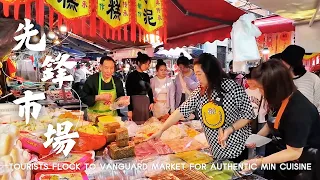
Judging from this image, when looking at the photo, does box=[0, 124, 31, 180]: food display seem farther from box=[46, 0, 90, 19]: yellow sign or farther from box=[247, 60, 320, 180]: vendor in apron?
box=[247, 60, 320, 180]: vendor in apron

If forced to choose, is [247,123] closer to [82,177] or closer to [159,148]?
[159,148]

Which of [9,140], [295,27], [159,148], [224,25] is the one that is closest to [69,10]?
[9,140]

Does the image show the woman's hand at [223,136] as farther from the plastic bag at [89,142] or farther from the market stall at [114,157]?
the plastic bag at [89,142]

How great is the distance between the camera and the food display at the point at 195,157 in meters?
1.79

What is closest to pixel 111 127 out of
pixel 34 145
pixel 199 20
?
pixel 34 145

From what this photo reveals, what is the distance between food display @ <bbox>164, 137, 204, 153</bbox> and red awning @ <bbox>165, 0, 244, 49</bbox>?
176 centimetres

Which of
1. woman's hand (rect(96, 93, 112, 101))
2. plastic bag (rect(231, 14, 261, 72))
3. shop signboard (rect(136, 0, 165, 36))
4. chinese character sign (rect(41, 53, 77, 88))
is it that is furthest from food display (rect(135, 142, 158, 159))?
plastic bag (rect(231, 14, 261, 72))

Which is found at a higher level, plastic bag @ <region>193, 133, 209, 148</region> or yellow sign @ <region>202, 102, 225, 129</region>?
yellow sign @ <region>202, 102, 225, 129</region>

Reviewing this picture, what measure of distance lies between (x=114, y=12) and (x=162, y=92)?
1.82 m

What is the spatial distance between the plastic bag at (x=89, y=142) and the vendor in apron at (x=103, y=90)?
0.95m

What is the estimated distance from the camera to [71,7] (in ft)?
6.69

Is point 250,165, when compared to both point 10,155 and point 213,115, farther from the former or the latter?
point 10,155

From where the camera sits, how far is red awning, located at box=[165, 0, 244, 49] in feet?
10.5

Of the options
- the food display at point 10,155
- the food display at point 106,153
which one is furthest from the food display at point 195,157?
the food display at point 10,155
